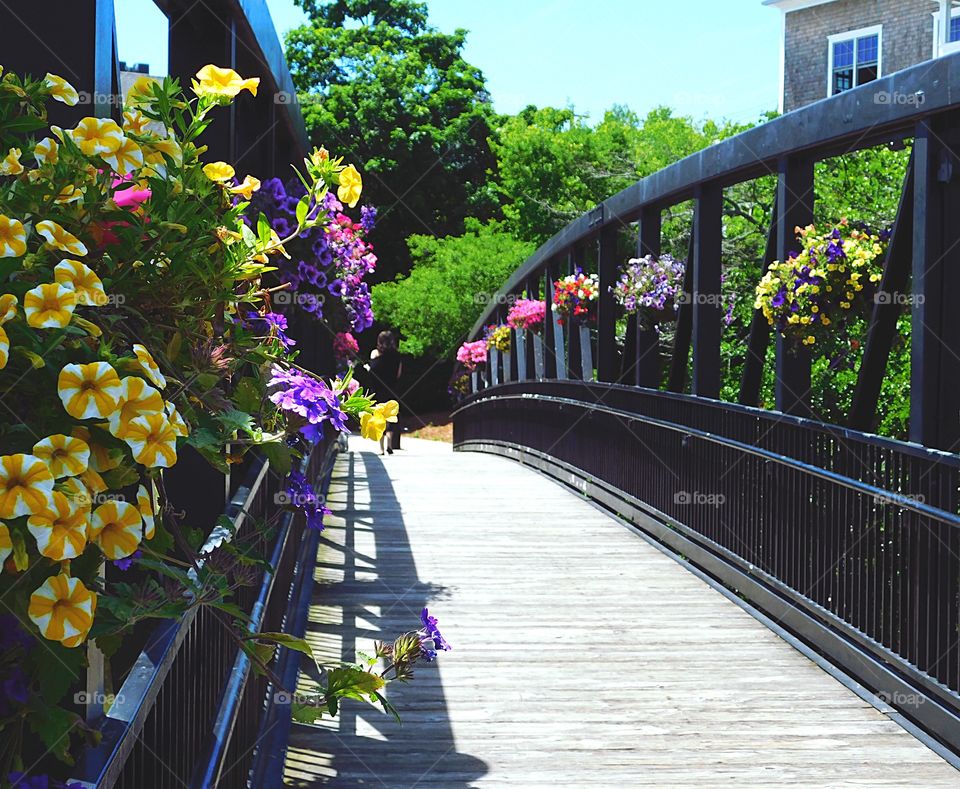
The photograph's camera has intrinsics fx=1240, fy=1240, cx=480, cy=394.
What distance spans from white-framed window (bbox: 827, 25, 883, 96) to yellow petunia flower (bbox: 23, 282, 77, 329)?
23.0 m

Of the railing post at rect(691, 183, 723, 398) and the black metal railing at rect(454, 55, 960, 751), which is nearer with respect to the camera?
the black metal railing at rect(454, 55, 960, 751)

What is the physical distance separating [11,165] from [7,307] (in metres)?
0.44

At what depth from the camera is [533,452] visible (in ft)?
44.6

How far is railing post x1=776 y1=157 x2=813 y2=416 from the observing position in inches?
248

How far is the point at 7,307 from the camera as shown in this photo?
1307mm

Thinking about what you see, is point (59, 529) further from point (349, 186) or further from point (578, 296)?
point (578, 296)

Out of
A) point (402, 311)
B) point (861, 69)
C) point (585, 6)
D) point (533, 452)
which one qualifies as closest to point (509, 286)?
point (533, 452)

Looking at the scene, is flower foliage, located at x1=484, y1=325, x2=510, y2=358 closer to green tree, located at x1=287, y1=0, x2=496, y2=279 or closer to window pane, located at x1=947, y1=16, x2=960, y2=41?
window pane, located at x1=947, y1=16, x2=960, y2=41

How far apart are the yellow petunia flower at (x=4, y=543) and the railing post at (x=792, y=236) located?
5.27 m

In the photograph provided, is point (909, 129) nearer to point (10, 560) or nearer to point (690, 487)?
point (690, 487)

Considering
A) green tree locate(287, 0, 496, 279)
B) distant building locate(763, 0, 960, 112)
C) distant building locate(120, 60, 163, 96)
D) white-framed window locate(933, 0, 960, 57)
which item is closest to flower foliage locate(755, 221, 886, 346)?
distant building locate(120, 60, 163, 96)

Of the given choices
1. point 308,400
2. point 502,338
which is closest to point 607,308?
point 502,338

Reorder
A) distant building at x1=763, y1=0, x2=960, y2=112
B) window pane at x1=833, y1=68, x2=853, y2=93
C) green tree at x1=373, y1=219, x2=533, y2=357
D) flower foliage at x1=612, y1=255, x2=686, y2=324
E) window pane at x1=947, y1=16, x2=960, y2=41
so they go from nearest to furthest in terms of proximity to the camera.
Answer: flower foliage at x1=612, y1=255, x2=686, y2=324 → window pane at x1=947, y1=16, x2=960, y2=41 → distant building at x1=763, y1=0, x2=960, y2=112 → window pane at x1=833, y1=68, x2=853, y2=93 → green tree at x1=373, y1=219, x2=533, y2=357

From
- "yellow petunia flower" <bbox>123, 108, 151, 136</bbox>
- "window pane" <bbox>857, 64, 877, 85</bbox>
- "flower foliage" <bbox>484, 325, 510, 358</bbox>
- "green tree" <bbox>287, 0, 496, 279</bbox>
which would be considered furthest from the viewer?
"green tree" <bbox>287, 0, 496, 279</bbox>
